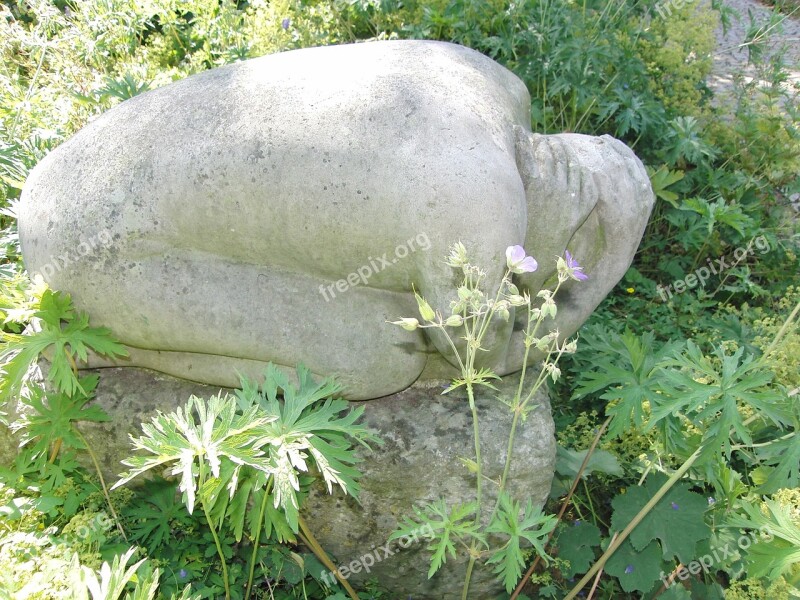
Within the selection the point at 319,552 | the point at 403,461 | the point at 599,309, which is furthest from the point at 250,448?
the point at 599,309

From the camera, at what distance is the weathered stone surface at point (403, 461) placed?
2.52 meters

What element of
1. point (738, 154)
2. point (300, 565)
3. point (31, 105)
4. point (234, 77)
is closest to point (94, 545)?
point (300, 565)

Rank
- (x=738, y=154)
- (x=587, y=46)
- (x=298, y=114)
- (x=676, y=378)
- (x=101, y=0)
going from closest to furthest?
(x=676, y=378) < (x=298, y=114) < (x=587, y=46) < (x=738, y=154) < (x=101, y=0)

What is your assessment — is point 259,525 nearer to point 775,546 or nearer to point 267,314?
point 267,314

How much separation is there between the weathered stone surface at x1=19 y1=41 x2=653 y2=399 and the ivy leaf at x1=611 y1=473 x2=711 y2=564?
1.96 feet

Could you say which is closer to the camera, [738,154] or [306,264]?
[306,264]

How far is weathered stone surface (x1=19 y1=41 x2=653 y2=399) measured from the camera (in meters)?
2.27

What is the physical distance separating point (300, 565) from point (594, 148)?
170 cm

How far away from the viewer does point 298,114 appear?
2352mm

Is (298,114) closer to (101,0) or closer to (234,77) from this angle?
(234,77)

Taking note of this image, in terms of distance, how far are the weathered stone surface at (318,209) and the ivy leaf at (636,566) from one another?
0.72 metres

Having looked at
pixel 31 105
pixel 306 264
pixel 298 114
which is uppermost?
pixel 298 114

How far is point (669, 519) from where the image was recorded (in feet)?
8.20

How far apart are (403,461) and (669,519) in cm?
87
